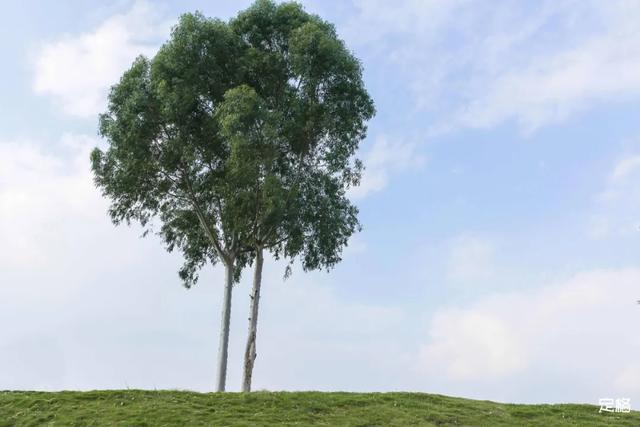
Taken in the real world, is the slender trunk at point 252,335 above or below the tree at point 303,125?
below

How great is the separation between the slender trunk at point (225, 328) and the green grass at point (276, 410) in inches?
212

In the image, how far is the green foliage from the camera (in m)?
34.6

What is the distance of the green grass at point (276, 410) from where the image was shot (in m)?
24.3

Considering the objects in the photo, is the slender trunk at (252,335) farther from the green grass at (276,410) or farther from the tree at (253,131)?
the green grass at (276,410)

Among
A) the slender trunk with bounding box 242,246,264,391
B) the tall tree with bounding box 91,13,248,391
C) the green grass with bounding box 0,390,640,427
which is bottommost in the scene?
the green grass with bounding box 0,390,640,427

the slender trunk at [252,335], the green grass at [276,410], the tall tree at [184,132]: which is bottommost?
the green grass at [276,410]

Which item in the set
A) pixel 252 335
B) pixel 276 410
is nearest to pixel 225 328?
pixel 252 335

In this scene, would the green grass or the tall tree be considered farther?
the tall tree

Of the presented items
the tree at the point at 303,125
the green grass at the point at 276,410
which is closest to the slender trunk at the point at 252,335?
the tree at the point at 303,125

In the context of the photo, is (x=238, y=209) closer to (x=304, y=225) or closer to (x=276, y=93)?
(x=304, y=225)

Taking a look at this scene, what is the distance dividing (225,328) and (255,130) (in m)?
9.52

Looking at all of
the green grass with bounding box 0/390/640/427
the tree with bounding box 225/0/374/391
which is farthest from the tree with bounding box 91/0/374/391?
the green grass with bounding box 0/390/640/427

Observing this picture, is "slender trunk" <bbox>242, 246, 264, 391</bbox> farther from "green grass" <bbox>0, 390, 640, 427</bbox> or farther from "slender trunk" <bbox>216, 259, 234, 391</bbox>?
"green grass" <bbox>0, 390, 640, 427</bbox>

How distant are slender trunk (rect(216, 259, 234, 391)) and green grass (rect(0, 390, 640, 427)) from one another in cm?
540
